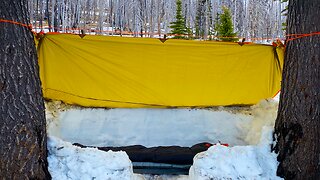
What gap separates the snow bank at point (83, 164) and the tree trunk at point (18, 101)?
25 centimetres

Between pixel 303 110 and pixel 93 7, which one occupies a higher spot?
pixel 93 7

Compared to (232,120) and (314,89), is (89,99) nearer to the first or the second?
(232,120)

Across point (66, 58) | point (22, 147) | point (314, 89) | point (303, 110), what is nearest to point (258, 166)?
point (303, 110)

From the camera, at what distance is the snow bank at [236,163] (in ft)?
13.3

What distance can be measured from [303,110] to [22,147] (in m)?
2.99

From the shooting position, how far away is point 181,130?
6.16 metres

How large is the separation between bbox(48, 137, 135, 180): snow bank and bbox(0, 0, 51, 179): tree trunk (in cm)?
25

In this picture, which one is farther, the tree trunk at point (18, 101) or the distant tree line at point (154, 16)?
the distant tree line at point (154, 16)

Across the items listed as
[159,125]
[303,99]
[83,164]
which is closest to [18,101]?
[83,164]

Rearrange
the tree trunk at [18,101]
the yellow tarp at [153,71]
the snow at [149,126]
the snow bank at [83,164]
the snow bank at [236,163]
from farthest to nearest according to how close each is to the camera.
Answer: the snow at [149,126]
the yellow tarp at [153,71]
the snow bank at [236,163]
the snow bank at [83,164]
the tree trunk at [18,101]

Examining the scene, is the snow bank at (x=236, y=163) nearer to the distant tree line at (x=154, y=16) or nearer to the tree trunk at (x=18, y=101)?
the tree trunk at (x=18, y=101)

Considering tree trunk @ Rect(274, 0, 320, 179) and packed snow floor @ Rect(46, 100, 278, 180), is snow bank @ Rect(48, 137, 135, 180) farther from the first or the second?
tree trunk @ Rect(274, 0, 320, 179)

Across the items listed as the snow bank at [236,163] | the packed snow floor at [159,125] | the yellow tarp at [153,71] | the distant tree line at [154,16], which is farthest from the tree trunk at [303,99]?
the distant tree line at [154,16]

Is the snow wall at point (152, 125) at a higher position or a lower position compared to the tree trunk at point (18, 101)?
lower
